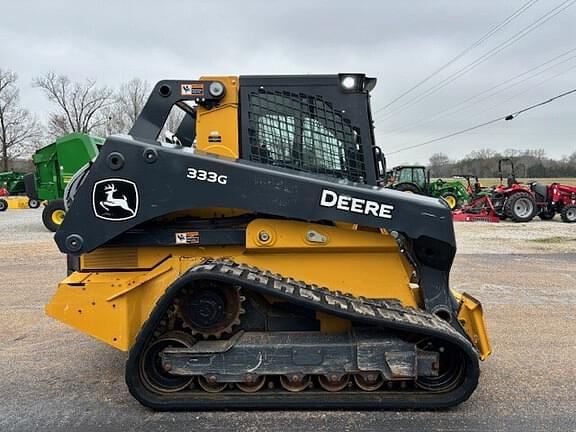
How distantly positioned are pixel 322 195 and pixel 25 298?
504 cm

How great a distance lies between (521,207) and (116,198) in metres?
17.4

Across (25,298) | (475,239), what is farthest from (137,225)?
(475,239)

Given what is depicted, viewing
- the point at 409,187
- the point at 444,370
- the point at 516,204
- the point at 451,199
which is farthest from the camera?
the point at 451,199

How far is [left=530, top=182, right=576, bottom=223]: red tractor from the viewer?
699 inches

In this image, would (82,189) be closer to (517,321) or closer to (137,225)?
(137,225)

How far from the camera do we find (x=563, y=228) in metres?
15.5

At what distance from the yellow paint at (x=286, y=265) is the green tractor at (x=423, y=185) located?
17.5 metres

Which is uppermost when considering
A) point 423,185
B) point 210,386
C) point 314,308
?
point 423,185

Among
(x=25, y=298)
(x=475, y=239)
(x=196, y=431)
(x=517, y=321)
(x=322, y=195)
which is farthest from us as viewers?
(x=475, y=239)

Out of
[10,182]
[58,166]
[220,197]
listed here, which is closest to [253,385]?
[220,197]

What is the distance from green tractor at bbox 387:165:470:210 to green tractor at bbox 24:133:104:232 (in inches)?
479

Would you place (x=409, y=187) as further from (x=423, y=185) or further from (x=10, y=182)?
(x=10, y=182)

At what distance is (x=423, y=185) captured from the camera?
22250 mm

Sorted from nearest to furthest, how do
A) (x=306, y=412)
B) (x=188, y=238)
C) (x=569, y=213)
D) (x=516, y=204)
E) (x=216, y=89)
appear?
(x=306, y=412) → (x=188, y=238) → (x=216, y=89) → (x=516, y=204) → (x=569, y=213)
